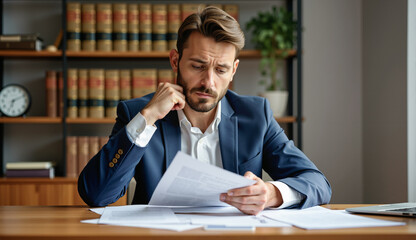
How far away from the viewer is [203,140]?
4.83 feet

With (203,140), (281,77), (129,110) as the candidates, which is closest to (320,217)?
(203,140)

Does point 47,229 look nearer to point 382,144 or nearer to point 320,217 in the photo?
point 320,217

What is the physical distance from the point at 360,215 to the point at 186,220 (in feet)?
1.44

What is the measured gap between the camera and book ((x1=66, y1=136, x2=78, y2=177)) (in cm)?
276

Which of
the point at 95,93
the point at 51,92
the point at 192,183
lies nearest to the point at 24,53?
the point at 51,92

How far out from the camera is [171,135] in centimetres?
140

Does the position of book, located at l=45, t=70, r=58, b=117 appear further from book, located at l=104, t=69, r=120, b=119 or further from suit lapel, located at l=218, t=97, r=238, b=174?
suit lapel, located at l=218, t=97, r=238, b=174

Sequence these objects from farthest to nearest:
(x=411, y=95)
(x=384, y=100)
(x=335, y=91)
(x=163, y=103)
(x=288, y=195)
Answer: (x=335, y=91) < (x=384, y=100) < (x=411, y=95) < (x=163, y=103) < (x=288, y=195)

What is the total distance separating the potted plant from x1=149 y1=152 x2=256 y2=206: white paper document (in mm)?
1787

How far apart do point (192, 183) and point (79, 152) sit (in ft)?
6.45

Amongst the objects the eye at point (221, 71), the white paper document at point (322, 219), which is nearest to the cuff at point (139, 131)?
the eye at point (221, 71)

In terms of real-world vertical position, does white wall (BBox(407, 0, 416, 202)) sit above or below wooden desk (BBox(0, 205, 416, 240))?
above

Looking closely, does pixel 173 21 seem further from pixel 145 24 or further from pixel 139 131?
pixel 139 131

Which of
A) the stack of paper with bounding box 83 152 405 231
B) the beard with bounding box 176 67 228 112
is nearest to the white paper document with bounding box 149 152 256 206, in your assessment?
the stack of paper with bounding box 83 152 405 231
